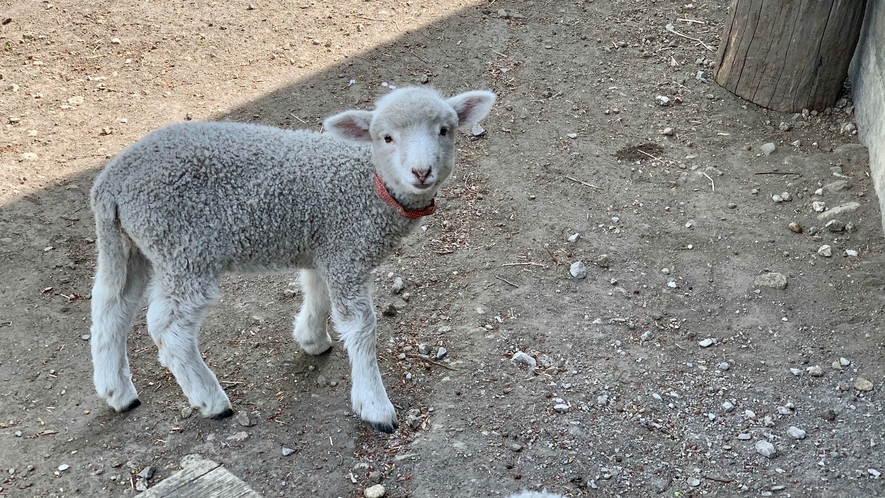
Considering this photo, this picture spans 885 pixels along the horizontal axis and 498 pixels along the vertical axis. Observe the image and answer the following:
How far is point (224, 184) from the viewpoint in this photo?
395cm

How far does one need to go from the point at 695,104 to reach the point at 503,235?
8.44ft

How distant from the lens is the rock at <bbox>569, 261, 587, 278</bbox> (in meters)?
5.38

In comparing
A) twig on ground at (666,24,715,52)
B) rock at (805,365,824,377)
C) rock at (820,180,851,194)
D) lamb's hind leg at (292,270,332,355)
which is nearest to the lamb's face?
lamb's hind leg at (292,270,332,355)

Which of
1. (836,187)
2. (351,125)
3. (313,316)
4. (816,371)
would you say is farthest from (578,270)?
(836,187)

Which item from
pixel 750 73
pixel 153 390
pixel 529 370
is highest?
pixel 750 73

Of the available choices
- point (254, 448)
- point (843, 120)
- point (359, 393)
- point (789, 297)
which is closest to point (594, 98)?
point (843, 120)

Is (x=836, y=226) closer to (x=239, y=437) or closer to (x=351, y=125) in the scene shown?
(x=351, y=125)

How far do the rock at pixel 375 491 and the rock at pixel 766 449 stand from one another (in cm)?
196

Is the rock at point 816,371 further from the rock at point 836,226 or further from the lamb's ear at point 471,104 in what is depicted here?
the lamb's ear at point 471,104

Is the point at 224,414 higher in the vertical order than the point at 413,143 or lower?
lower

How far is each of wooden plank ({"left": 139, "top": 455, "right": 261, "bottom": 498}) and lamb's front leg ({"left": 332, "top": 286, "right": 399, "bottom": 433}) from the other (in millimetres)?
935

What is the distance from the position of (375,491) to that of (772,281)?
3.05 meters

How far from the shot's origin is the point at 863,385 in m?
4.39

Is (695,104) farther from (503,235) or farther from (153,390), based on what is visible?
(153,390)
